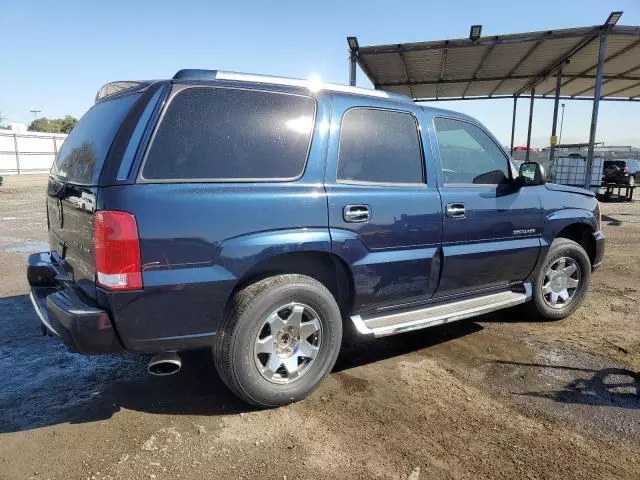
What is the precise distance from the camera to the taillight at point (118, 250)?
8.09 feet

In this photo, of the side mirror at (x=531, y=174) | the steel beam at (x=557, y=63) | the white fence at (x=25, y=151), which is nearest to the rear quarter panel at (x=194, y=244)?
the side mirror at (x=531, y=174)

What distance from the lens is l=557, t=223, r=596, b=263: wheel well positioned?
16.0 feet

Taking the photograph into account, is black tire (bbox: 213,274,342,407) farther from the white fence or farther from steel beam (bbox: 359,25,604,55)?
the white fence

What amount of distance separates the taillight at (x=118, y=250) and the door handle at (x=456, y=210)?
7.46ft

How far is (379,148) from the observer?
3.48 metres

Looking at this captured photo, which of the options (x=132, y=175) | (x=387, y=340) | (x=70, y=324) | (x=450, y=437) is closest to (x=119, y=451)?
(x=70, y=324)

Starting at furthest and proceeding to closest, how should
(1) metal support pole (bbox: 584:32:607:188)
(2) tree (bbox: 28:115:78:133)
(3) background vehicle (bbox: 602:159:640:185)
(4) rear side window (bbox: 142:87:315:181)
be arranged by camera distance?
(2) tree (bbox: 28:115:78:133)
(3) background vehicle (bbox: 602:159:640:185)
(1) metal support pole (bbox: 584:32:607:188)
(4) rear side window (bbox: 142:87:315:181)

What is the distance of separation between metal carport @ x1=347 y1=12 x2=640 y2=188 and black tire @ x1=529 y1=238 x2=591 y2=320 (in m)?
8.37

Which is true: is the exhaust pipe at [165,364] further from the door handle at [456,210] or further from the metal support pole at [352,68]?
the metal support pole at [352,68]

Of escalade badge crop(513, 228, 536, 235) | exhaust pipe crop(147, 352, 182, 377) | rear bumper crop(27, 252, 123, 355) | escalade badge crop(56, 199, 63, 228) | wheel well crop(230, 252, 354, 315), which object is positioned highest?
escalade badge crop(56, 199, 63, 228)

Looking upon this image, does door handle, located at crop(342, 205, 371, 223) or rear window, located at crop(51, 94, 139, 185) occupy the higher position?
rear window, located at crop(51, 94, 139, 185)

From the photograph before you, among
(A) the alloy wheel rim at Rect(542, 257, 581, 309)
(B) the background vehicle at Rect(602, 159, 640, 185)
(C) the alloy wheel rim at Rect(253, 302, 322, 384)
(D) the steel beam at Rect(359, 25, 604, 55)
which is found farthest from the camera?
(B) the background vehicle at Rect(602, 159, 640, 185)

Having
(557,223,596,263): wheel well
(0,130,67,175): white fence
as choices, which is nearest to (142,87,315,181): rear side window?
(557,223,596,263): wheel well

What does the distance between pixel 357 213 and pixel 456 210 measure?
962 mm
